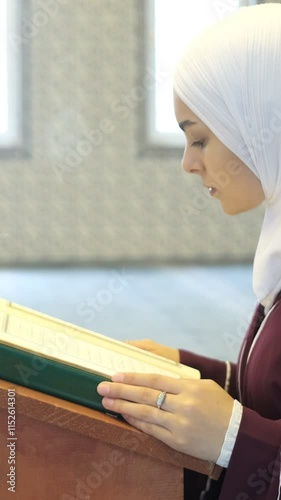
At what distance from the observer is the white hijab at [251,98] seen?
841 millimetres

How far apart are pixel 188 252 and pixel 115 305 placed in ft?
6.90

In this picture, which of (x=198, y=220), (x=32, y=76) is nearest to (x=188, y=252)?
(x=198, y=220)

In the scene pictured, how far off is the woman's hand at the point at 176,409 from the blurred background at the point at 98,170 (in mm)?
4707

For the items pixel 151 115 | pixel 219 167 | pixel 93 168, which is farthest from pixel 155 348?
pixel 151 115

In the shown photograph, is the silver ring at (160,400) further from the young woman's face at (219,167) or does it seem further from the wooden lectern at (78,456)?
the young woman's face at (219,167)

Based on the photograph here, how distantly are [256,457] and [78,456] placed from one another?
0.61 ft

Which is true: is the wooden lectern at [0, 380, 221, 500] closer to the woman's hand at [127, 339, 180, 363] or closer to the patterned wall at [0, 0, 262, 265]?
the woman's hand at [127, 339, 180, 363]

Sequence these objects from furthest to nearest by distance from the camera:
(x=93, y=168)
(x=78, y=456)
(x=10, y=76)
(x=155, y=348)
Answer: (x=93, y=168)
(x=10, y=76)
(x=155, y=348)
(x=78, y=456)

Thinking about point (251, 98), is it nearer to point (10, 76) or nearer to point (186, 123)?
point (186, 123)

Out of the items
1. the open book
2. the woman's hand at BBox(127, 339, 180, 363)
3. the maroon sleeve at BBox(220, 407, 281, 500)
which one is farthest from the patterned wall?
the maroon sleeve at BBox(220, 407, 281, 500)

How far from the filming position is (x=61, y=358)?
633 millimetres

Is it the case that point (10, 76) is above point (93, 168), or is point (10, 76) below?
above

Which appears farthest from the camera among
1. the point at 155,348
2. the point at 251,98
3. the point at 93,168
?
the point at 93,168

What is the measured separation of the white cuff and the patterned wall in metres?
5.40
